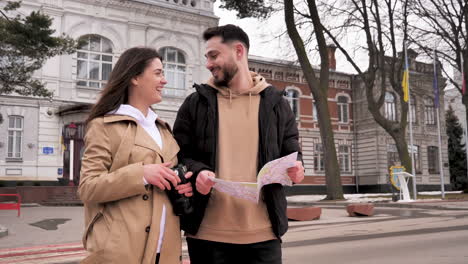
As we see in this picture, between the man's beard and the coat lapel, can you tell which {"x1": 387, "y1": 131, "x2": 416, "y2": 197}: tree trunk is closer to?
the man's beard

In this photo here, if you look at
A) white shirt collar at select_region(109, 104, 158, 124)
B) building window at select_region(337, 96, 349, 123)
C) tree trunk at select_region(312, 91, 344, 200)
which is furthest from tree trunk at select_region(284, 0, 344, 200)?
white shirt collar at select_region(109, 104, 158, 124)

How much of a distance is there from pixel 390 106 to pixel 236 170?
39.8 m

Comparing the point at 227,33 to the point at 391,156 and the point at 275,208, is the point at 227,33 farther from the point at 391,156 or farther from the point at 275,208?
the point at 391,156

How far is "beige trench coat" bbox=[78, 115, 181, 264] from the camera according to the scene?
2.29m

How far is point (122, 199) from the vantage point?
93.5 inches

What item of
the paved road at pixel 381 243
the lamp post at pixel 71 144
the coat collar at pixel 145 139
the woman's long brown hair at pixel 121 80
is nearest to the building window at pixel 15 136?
the lamp post at pixel 71 144

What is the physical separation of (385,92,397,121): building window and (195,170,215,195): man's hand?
39255 mm

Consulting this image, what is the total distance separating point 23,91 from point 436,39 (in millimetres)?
22785

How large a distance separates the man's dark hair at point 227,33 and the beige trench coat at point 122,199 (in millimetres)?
734

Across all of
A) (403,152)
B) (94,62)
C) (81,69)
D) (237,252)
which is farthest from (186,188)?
(94,62)

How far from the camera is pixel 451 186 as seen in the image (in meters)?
43.2

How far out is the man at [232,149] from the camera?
263cm

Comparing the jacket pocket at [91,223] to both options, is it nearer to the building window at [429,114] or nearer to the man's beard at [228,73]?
the man's beard at [228,73]

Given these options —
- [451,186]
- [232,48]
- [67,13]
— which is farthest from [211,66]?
[451,186]
